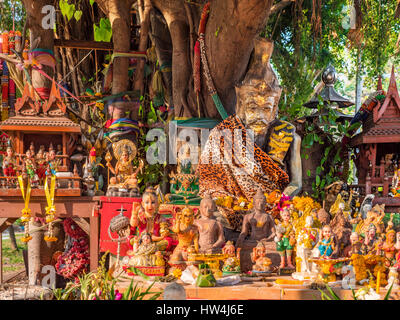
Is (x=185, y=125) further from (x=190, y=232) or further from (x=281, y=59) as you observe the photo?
(x=281, y=59)

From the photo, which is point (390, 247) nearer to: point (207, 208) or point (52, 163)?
point (207, 208)

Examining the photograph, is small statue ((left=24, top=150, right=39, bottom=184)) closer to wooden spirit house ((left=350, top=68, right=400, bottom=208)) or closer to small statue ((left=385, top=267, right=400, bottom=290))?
small statue ((left=385, top=267, right=400, bottom=290))

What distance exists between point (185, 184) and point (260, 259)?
77.3 inches

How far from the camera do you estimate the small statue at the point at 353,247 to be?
502 centimetres

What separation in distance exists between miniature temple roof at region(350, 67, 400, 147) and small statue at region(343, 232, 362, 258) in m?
2.42

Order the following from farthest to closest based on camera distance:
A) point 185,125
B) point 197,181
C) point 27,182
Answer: point 185,125, point 197,181, point 27,182

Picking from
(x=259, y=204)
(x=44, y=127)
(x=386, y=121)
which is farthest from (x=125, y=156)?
(x=386, y=121)

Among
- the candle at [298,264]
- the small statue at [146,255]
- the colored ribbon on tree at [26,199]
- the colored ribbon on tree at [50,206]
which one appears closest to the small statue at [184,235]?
the small statue at [146,255]

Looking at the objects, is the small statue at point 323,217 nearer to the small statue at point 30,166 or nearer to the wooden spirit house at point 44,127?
the wooden spirit house at point 44,127

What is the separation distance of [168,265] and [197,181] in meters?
2.15

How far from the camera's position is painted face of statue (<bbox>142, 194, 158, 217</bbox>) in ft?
17.5

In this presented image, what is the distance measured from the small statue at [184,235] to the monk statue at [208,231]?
0.06m
